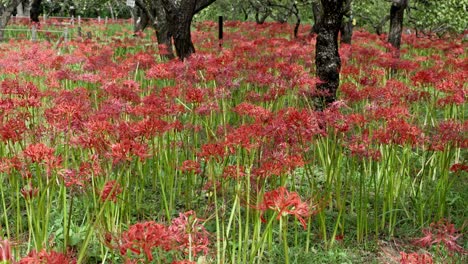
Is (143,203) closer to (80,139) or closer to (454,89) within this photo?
(80,139)

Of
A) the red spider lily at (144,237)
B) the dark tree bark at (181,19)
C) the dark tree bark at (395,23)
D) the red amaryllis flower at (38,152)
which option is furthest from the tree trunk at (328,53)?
the dark tree bark at (395,23)

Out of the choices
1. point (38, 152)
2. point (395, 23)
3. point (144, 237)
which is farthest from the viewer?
point (395, 23)

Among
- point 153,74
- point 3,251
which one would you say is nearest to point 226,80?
point 153,74

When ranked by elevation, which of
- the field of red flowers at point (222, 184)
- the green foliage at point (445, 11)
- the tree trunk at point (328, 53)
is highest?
the green foliage at point (445, 11)

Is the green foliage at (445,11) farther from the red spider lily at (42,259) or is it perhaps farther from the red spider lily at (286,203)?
the red spider lily at (42,259)

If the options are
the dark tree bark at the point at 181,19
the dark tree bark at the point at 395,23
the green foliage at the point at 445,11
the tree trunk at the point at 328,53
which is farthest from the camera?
the green foliage at the point at 445,11

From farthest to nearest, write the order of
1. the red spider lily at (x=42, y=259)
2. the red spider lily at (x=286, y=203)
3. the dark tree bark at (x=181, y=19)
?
the dark tree bark at (x=181, y=19), the red spider lily at (x=286, y=203), the red spider lily at (x=42, y=259)

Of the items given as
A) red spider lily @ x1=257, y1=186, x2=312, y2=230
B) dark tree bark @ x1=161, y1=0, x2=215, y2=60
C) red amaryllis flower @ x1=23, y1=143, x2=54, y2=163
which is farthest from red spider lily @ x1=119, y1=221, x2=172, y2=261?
dark tree bark @ x1=161, y1=0, x2=215, y2=60

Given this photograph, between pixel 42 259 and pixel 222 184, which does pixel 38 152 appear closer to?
pixel 42 259

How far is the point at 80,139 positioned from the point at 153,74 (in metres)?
2.06

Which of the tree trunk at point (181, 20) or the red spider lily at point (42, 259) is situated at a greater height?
the tree trunk at point (181, 20)

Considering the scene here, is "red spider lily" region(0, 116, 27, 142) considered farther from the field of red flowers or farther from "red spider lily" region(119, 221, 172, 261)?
"red spider lily" region(119, 221, 172, 261)

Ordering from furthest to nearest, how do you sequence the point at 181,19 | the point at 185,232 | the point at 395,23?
the point at 395,23 < the point at 181,19 < the point at 185,232

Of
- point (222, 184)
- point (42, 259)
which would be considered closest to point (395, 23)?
point (222, 184)
